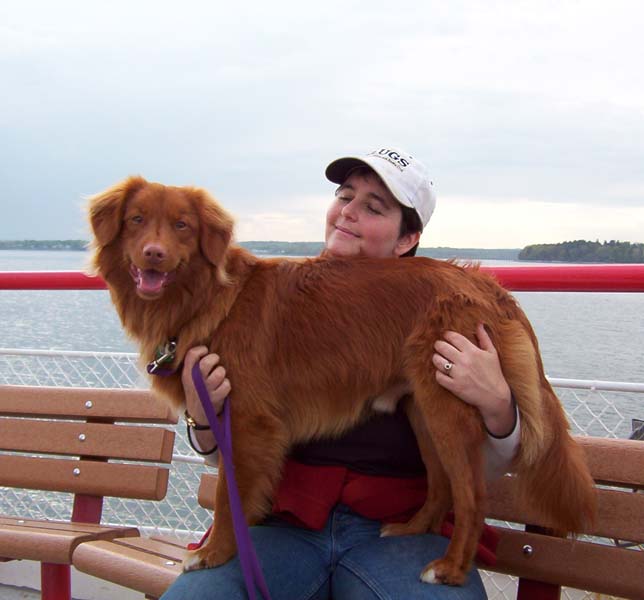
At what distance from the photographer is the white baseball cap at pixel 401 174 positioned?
2.20 meters

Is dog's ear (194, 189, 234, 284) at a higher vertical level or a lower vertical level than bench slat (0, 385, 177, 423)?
higher

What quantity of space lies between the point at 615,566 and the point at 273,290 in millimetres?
1240

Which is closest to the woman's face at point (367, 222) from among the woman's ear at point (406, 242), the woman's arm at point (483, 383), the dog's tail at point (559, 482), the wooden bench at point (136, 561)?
the woman's ear at point (406, 242)

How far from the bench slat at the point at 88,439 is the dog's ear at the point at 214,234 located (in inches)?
34.0

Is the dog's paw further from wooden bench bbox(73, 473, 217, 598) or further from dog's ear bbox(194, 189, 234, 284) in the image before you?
dog's ear bbox(194, 189, 234, 284)

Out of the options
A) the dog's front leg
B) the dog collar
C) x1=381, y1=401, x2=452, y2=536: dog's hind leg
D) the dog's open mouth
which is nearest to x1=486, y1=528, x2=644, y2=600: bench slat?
x1=381, y1=401, x2=452, y2=536: dog's hind leg

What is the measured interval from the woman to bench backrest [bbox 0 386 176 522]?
0.61 meters

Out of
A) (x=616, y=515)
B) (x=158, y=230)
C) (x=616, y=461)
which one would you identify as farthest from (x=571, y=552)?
(x=158, y=230)

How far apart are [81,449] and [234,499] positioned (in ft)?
3.78

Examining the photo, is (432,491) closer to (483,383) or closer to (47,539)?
(483,383)

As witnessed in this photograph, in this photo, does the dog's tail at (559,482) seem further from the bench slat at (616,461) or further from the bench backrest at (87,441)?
the bench backrest at (87,441)

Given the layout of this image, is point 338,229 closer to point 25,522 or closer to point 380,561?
point 380,561

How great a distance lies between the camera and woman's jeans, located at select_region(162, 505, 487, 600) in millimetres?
1734

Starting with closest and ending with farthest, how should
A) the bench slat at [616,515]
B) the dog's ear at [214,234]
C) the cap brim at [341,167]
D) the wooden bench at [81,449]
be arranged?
the bench slat at [616,515] < the dog's ear at [214,234] < the cap brim at [341,167] < the wooden bench at [81,449]
